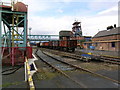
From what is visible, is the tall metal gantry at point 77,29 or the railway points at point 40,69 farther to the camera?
the tall metal gantry at point 77,29

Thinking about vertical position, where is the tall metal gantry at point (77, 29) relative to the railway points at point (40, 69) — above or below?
above

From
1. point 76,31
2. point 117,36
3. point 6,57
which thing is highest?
point 76,31

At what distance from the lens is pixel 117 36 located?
30922mm

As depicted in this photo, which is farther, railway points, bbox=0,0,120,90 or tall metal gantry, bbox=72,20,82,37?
tall metal gantry, bbox=72,20,82,37

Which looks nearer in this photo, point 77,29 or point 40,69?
point 40,69

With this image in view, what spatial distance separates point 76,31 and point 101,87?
6707cm

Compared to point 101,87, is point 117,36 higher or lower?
higher

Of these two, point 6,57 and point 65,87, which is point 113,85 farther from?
point 6,57

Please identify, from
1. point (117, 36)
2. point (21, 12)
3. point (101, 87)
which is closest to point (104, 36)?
point (117, 36)

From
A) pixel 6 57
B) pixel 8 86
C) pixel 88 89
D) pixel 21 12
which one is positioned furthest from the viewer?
pixel 21 12

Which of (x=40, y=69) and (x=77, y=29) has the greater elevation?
(x=77, y=29)

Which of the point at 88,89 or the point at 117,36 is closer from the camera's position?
the point at 88,89

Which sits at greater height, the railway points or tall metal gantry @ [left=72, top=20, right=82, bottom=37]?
tall metal gantry @ [left=72, top=20, right=82, bottom=37]

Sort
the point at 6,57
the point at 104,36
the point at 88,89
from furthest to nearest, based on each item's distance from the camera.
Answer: the point at 104,36
the point at 6,57
the point at 88,89
